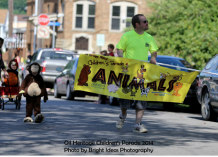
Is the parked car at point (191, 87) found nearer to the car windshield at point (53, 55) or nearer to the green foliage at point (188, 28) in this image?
the green foliage at point (188, 28)

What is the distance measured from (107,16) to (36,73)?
33.0 metres

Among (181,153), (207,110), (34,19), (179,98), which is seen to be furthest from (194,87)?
(34,19)

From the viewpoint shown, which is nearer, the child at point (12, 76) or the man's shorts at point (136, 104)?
the man's shorts at point (136, 104)

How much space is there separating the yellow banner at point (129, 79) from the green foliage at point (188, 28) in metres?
10.2

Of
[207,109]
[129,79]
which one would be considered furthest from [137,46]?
[207,109]

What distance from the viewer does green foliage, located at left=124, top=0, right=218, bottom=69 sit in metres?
18.7

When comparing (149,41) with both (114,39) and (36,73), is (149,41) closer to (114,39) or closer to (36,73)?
(36,73)

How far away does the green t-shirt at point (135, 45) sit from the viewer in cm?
816

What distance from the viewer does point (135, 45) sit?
321 inches

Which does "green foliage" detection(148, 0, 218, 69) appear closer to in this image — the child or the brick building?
the child

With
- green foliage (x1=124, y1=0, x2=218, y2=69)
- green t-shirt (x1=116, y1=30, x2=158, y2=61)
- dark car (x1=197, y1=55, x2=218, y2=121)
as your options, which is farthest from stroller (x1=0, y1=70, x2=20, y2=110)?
green foliage (x1=124, y1=0, x2=218, y2=69)

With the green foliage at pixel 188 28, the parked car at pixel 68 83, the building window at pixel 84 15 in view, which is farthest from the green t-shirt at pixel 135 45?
the building window at pixel 84 15

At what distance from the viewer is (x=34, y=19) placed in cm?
2891

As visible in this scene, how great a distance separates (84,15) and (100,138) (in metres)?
36.1
